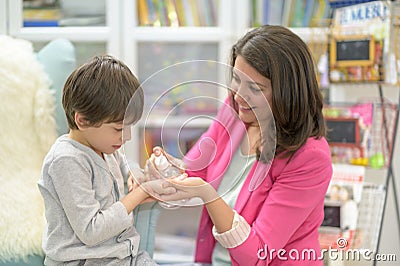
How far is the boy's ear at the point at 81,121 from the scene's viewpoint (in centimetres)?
142

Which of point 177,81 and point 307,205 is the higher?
point 177,81

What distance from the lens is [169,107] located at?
1.48 metres

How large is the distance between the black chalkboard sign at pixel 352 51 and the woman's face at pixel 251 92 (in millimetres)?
859

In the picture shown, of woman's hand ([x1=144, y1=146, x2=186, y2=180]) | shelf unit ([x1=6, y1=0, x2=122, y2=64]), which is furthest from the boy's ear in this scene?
shelf unit ([x1=6, y1=0, x2=122, y2=64])

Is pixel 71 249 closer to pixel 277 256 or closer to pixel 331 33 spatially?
pixel 277 256

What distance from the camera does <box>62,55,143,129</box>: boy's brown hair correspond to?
140cm

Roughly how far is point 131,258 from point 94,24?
4.23 ft

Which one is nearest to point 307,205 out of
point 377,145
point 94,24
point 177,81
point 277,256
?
point 277,256

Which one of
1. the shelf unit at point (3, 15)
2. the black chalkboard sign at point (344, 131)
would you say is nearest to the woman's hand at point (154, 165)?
the black chalkboard sign at point (344, 131)

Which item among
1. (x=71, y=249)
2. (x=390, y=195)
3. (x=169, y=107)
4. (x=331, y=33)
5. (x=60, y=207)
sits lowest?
(x=390, y=195)

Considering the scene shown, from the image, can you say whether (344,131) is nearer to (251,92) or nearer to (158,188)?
(251,92)

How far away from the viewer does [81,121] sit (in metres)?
1.43

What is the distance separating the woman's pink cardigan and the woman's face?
7cm

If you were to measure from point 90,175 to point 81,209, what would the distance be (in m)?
0.09
